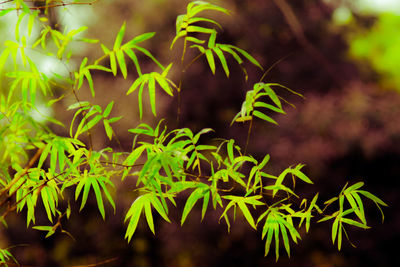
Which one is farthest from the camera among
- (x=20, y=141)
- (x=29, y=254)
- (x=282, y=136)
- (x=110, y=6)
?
(x=29, y=254)

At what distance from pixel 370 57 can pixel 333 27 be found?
1.90m

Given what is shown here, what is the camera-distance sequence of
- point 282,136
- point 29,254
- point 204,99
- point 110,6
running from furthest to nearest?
point 29,254
point 110,6
point 204,99
point 282,136

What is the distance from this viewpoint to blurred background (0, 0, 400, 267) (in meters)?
4.30

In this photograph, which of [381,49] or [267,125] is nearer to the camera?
[267,125]

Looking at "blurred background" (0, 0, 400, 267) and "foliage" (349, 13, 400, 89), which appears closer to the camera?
"blurred background" (0, 0, 400, 267)

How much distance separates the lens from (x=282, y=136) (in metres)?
4.38

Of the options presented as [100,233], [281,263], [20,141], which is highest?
[20,141]

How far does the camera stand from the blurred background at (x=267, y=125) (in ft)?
14.1

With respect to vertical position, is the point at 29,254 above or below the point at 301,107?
below

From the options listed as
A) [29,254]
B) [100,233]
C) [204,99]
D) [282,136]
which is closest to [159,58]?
[204,99]

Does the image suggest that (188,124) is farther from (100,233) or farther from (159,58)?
(100,233)

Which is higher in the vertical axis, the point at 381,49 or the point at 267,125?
the point at 381,49

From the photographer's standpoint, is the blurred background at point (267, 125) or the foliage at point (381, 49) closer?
the blurred background at point (267, 125)

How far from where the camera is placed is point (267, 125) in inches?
187
